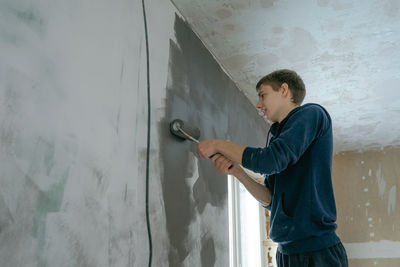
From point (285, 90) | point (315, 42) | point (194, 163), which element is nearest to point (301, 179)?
point (285, 90)

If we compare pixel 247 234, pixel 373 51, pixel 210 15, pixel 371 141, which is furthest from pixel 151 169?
pixel 371 141

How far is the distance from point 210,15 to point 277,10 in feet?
1.25

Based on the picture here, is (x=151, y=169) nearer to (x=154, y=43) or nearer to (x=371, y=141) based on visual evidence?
(x=154, y=43)

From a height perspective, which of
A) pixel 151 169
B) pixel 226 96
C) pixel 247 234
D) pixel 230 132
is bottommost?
pixel 247 234

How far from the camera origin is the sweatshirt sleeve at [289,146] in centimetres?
129

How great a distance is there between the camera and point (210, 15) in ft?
6.63

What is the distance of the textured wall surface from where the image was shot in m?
0.91

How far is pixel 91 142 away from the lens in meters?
1.15

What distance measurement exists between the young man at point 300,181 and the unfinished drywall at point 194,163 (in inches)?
8.8

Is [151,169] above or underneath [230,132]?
underneath

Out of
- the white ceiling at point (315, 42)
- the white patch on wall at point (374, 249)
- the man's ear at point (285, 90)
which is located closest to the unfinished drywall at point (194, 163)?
the white ceiling at point (315, 42)

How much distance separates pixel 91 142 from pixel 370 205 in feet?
13.3

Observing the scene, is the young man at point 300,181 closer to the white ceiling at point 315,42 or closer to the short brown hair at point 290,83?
the short brown hair at point 290,83

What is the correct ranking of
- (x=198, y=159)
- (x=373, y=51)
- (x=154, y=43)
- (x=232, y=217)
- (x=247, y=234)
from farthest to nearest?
(x=247, y=234)
(x=232, y=217)
(x=373, y=51)
(x=198, y=159)
(x=154, y=43)
